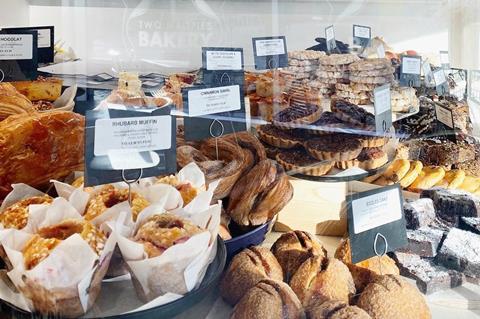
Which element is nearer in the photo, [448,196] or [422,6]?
[448,196]

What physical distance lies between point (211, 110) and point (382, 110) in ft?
2.15

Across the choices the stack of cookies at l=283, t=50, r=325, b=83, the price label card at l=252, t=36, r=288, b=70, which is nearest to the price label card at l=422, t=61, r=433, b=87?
the stack of cookies at l=283, t=50, r=325, b=83

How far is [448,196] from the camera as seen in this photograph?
1.39 m

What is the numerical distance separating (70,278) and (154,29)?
2189 mm

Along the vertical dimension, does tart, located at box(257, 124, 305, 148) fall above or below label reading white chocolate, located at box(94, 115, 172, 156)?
below

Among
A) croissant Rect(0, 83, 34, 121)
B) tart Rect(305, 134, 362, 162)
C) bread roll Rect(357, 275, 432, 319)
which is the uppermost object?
croissant Rect(0, 83, 34, 121)

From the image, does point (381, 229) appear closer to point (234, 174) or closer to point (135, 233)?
point (234, 174)

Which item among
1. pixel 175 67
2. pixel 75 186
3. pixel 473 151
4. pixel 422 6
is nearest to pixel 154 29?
pixel 175 67

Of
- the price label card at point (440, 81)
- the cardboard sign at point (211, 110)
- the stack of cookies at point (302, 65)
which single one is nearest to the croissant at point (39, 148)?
the cardboard sign at point (211, 110)

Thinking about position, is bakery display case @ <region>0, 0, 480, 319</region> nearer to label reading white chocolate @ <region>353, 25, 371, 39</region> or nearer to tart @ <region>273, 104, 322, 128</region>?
tart @ <region>273, 104, 322, 128</region>

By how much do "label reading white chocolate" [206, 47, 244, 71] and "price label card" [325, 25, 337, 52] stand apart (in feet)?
3.60

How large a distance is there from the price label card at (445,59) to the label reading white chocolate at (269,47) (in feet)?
2.33

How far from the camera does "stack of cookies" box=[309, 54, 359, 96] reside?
7.01 feet

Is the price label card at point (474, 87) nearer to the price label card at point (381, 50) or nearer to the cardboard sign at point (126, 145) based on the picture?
the price label card at point (381, 50)
